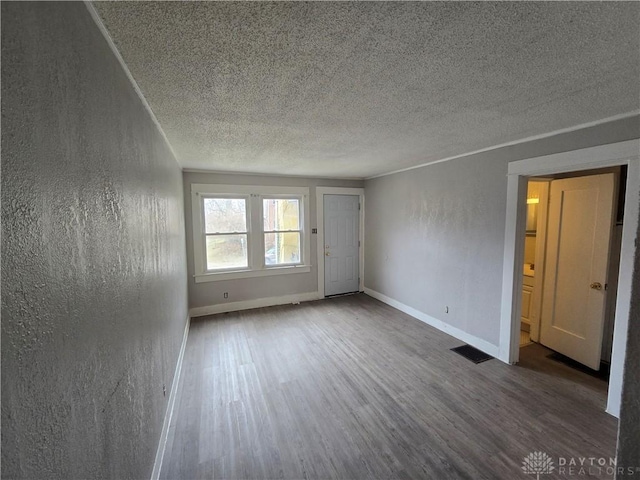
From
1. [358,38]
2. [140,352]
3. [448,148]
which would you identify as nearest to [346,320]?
[448,148]

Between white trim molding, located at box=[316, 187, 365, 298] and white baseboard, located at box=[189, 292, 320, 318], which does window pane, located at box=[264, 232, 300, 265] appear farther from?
white baseboard, located at box=[189, 292, 320, 318]

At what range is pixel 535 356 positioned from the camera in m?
3.08

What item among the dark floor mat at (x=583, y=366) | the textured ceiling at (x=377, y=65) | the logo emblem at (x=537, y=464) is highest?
the textured ceiling at (x=377, y=65)

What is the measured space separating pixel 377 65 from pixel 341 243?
406cm

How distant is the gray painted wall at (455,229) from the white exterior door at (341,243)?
60 cm

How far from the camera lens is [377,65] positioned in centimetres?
134

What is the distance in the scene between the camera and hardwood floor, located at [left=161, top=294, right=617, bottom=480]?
1.77m

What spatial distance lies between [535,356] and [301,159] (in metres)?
3.48

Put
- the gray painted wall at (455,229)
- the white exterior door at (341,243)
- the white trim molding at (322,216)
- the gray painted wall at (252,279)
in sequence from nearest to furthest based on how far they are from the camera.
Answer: the gray painted wall at (455,229), the gray painted wall at (252,279), the white trim molding at (322,216), the white exterior door at (341,243)

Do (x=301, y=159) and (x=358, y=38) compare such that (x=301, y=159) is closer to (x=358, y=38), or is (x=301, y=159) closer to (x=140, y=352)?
(x=358, y=38)

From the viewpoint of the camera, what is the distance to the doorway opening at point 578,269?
2711 mm

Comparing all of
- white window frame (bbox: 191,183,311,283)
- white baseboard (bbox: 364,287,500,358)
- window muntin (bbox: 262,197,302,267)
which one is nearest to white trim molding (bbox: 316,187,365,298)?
white window frame (bbox: 191,183,311,283)

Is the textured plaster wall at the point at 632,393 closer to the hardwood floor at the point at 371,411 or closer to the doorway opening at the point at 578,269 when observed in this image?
the hardwood floor at the point at 371,411

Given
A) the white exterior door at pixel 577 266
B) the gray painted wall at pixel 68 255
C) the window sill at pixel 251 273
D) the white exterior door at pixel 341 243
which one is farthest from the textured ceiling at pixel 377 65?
the white exterior door at pixel 341 243
